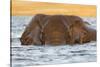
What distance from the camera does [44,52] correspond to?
96.4 inches

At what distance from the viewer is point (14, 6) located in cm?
233

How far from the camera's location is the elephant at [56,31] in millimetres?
2413

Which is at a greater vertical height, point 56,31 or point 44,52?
point 56,31

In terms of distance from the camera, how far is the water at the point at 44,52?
2328 mm

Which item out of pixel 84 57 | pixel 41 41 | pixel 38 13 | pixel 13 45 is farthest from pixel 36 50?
pixel 84 57

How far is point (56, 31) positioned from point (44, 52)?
304 mm

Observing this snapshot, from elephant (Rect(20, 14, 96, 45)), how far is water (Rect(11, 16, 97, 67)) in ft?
0.20

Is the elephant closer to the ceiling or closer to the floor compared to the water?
closer to the ceiling

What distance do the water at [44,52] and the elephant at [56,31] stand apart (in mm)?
60

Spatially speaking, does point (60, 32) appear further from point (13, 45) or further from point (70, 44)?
point (13, 45)

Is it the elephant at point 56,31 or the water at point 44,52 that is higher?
the elephant at point 56,31

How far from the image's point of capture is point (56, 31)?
2514 mm

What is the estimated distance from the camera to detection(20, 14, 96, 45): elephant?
2413mm
